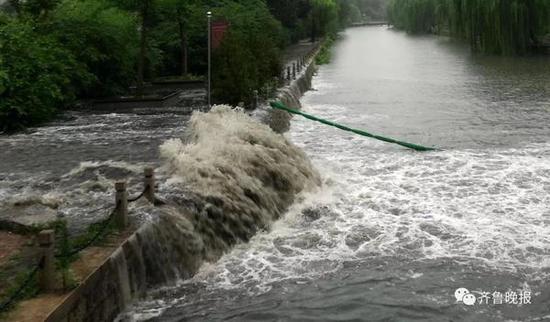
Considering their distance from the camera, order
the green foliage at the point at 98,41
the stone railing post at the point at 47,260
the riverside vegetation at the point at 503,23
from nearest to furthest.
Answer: the stone railing post at the point at 47,260, the green foliage at the point at 98,41, the riverside vegetation at the point at 503,23

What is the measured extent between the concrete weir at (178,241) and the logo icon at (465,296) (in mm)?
3545

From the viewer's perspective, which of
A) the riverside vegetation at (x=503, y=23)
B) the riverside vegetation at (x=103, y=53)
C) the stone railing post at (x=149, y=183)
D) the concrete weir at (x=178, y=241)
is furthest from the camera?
the riverside vegetation at (x=503, y=23)

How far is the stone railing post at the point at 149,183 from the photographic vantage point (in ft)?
30.1

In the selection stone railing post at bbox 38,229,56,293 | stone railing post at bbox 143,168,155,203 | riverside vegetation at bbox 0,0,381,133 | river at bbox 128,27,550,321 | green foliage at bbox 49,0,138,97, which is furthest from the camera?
green foliage at bbox 49,0,138,97

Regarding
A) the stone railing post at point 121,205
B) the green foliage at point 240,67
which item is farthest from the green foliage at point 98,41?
the stone railing post at point 121,205

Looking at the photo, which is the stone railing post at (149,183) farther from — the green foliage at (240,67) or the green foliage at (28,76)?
the green foliage at (240,67)

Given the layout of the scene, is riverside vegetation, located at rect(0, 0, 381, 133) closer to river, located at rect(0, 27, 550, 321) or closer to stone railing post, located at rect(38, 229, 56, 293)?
river, located at rect(0, 27, 550, 321)

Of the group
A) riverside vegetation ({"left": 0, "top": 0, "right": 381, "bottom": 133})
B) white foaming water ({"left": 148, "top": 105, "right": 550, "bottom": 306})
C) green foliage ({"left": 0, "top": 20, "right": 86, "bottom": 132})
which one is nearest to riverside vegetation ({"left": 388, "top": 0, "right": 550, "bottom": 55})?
riverside vegetation ({"left": 0, "top": 0, "right": 381, "bottom": 133})

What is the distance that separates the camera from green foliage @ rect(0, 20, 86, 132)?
17000 millimetres

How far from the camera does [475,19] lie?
44.0 m

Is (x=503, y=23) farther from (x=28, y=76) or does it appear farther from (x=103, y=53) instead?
(x=28, y=76)

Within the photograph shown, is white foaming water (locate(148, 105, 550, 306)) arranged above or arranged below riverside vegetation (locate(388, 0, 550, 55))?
below

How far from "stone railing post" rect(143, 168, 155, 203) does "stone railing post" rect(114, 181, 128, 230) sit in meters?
0.84

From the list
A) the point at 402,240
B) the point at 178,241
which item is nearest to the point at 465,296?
the point at 402,240
